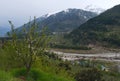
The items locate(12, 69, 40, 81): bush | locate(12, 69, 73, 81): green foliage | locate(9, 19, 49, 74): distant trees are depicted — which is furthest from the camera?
locate(9, 19, 49, 74): distant trees

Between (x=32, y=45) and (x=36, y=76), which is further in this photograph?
(x=32, y=45)

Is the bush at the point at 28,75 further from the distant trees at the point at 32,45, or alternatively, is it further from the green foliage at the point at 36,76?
the distant trees at the point at 32,45

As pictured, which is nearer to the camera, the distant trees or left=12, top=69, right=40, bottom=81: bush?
left=12, top=69, right=40, bottom=81: bush

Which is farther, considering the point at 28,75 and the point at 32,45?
the point at 32,45

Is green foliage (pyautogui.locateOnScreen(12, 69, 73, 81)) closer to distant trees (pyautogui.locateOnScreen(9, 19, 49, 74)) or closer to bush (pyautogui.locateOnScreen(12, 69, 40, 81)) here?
bush (pyautogui.locateOnScreen(12, 69, 40, 81))

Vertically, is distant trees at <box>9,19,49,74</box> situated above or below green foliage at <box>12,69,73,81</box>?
above

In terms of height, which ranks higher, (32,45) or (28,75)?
(32,45)

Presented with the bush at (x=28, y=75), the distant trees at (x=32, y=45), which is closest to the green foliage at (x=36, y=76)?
the bush at (x=28, y=75)

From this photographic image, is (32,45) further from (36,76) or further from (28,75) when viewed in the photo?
(36,76)

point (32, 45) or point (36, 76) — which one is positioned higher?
point (32, 45)

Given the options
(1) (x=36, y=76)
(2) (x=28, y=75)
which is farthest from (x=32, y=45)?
(1) (x=36, y=76)

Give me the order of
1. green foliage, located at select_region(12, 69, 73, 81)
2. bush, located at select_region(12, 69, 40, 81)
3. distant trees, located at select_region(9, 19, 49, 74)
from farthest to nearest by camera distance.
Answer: distant trees, located at select_region(9, 19, 49, 74), bush, located at select_region(12, 69, 40, 81), green foliage, located at select_region(12, 69, 73, 81)

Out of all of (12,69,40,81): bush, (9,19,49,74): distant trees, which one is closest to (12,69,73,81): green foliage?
(12,69,40,81): bush

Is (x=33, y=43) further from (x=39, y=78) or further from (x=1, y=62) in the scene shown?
(x=1, y=62)
